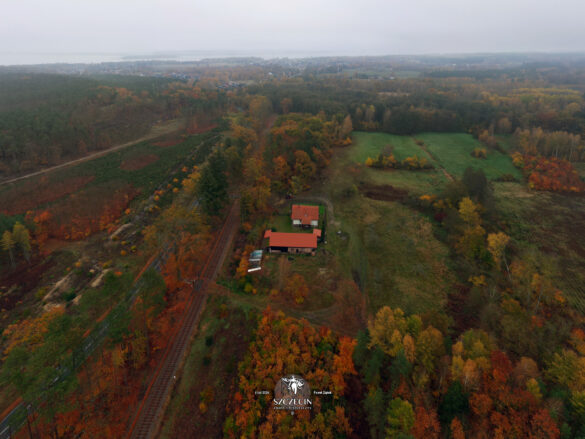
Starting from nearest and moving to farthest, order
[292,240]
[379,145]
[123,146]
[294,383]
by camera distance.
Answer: [294,383], [292,240], [123,146], [379,145]

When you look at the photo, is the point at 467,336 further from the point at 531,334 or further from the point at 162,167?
the point at 162,167

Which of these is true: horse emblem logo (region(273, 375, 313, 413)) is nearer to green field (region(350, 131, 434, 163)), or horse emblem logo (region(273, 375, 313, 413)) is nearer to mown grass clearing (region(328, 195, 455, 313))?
mown grass clearing (region(328, 195, 455, 313))

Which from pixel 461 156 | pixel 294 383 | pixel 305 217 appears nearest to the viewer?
pixel 294 383

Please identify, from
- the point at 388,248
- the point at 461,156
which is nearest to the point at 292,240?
the point at 388,248

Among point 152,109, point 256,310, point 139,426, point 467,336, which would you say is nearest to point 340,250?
point 256,310

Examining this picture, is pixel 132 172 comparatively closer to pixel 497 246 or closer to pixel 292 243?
pixel 292 243

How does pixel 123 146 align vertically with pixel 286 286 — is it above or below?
above

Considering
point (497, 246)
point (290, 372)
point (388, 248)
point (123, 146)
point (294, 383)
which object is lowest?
point (388, 248)
